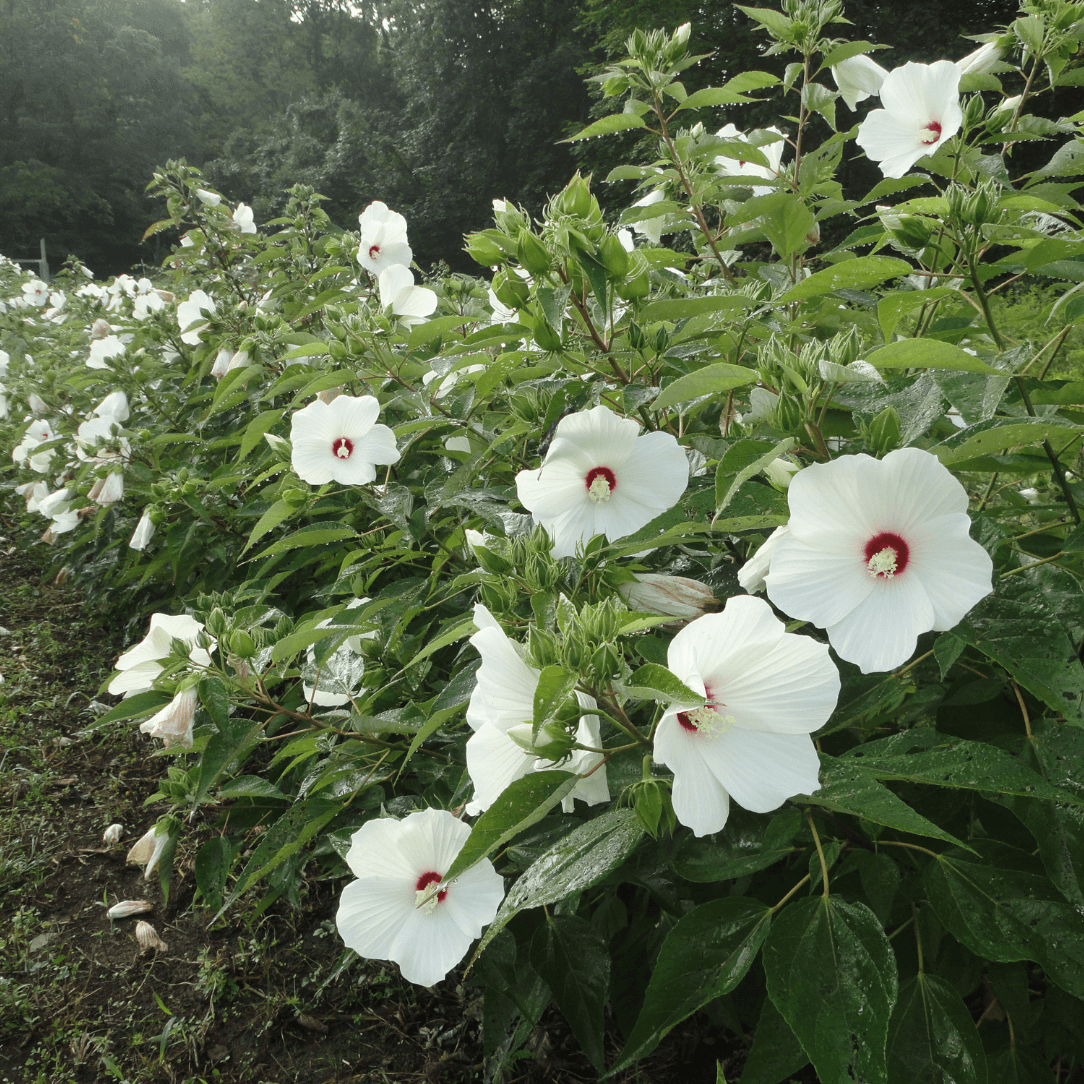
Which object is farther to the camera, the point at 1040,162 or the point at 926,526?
the point at 1040,162

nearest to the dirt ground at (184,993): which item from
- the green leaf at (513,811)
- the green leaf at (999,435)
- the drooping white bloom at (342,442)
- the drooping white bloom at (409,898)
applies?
the drooping white bloom at (409,898)

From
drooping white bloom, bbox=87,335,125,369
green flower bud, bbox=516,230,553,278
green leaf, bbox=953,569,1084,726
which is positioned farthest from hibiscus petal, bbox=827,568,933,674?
drooping white bloom, bbox=87,335,125,369

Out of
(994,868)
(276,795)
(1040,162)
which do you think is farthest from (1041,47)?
(1040,162)

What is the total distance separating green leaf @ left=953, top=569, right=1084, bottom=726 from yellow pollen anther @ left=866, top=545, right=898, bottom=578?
0.39 feet

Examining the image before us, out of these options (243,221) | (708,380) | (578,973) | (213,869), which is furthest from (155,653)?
(243,221)

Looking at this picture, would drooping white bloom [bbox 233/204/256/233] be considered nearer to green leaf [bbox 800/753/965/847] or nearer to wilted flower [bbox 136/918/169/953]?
wilted flower [bbox 136/918/169/953]

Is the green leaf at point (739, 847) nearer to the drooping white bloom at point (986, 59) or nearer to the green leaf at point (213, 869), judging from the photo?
the green leaf at point (213, 869)

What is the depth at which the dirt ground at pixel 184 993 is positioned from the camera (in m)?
1.64

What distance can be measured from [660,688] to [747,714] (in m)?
0.11

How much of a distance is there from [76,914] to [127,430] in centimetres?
162

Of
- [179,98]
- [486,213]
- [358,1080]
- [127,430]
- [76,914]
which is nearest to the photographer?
[358,1080]

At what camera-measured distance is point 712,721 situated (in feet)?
2.20

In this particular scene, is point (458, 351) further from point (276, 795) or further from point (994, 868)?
point (994, 868)

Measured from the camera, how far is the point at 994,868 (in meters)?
0.82
